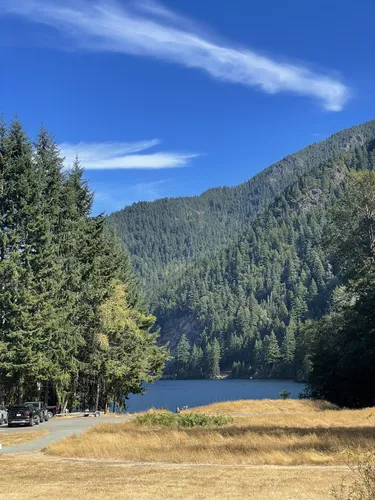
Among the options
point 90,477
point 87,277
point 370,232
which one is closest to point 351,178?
point 370,232

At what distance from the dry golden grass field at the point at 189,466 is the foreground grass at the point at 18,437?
3.97 meters

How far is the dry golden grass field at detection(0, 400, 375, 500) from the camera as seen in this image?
12789mm

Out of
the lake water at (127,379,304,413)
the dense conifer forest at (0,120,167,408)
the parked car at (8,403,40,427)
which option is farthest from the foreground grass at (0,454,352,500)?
the lake water at (127,379,304,413)

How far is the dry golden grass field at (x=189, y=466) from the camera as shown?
1279 cm

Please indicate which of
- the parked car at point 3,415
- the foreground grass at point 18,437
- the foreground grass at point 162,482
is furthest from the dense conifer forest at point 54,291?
the foreground grass at point 162,482

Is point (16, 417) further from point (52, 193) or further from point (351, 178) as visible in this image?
point (351, 178)

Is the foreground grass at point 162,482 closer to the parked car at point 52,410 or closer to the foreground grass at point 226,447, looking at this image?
the foreground grass at point 226,447

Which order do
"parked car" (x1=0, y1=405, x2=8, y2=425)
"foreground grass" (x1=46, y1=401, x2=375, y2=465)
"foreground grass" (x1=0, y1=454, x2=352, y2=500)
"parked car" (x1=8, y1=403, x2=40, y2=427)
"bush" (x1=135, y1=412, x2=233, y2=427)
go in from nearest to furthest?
"foreground grass" (x1=0, y1=454, x2=352, y2=500)
"foreground grass" (x1=46, y1=401, x2=375, y2=465)
"bush" (x1=135, y1=412, x2=233, y2=427)
"parked car" (x1=8, y1=403, x2=40, y2=427)
"parked car" (x1=0, y1=405, x2=8, y2=425)

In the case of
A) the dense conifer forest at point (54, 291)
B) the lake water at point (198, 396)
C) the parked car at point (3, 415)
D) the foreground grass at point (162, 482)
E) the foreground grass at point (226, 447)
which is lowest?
the lake water at point (198, 396)

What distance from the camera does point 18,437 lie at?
27.2 meters

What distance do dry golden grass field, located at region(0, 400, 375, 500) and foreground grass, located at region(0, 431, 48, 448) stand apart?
397cm

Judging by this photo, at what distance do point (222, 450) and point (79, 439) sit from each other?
7090 mm

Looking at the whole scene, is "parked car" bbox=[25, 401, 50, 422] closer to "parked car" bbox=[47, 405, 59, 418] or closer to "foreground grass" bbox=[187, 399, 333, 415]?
"parked car" bbox=[47, 405, 59, 418]

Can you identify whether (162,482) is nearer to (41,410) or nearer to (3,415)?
(3,415)
